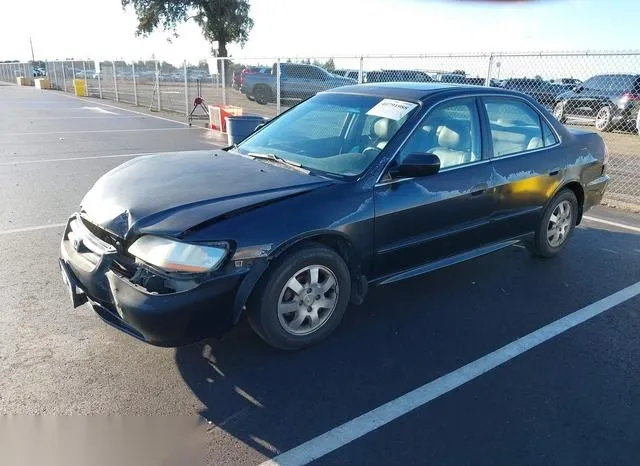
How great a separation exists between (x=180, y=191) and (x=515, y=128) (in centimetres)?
295

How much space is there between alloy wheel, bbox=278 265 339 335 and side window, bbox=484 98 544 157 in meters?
1.91

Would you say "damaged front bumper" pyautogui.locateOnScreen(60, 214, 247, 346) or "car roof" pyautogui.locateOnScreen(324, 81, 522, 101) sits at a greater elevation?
"car roof" pyautogui.locateOnScreen(324, 81, 522, 101)

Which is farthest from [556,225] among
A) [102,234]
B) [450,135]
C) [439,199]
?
[102,234]

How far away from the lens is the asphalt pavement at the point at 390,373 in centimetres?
254

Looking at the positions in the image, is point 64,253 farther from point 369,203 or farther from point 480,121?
point 480,121

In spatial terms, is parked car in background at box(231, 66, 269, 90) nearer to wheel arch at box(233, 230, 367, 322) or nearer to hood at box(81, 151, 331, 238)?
hood at box(81, 151, 331, 238)

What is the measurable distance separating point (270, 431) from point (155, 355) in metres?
1.04

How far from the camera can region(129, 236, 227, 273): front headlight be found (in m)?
2.75

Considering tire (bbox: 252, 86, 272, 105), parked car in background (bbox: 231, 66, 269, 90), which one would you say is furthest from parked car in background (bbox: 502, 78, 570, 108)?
parked car in background (bbox: 231, 66, 269, 90)

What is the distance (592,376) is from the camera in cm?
313

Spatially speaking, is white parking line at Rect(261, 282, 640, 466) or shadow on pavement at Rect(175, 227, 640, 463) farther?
shadow on pavement at Rect(175, 227, 640, 463)

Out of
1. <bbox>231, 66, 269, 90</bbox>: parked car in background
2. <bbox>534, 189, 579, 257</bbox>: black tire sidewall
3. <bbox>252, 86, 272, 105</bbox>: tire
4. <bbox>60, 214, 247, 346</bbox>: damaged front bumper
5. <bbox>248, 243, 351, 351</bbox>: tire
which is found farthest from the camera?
<bbox>231, 66, 269, 90</bbox>: parked car in background

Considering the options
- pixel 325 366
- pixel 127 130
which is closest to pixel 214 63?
pixel 127 130

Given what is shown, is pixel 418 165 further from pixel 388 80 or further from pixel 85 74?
pixel 85 74
